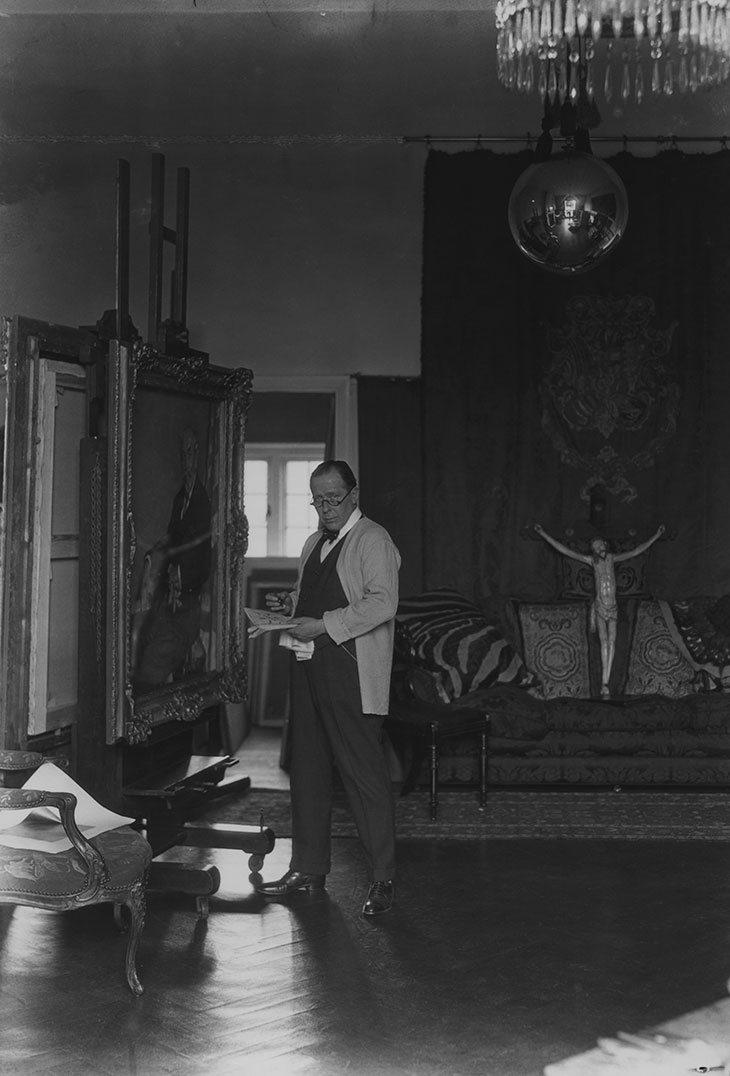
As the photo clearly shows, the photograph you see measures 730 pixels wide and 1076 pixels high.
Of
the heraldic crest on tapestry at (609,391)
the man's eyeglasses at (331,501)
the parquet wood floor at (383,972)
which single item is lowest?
the parquet wood floor at (383,972)

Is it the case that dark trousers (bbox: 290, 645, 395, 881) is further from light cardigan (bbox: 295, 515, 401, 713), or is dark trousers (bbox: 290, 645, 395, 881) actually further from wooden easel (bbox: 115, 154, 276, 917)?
wooden easel (bbox: 115, 154, 276, 917)

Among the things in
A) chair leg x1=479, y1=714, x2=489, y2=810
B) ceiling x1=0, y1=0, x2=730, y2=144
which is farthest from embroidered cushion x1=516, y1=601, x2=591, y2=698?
ceiling x1=0, y1=0, x2=730, y2=144

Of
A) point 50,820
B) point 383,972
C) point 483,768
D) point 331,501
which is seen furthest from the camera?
point 483,768

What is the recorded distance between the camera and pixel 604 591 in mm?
7641

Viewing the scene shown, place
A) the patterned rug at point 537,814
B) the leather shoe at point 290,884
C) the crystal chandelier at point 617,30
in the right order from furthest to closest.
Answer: the patterned rug at point 537,814 < the leather shoe at point 290,884 < the crystal chandelier at point 617,30

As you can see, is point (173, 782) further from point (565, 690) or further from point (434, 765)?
point (565, 690)

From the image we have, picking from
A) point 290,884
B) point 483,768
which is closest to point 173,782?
point 290,884

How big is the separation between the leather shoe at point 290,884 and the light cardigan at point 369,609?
0.76m

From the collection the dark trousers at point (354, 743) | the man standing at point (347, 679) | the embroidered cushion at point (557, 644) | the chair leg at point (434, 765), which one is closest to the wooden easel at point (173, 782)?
the man standing at point (347, 679)

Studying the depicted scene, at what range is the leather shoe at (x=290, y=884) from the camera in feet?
16.1

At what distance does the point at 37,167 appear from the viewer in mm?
8422

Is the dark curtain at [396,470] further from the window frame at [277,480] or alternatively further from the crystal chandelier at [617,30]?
the crystal chandelier at [617,30]

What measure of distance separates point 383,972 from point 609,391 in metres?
4.90

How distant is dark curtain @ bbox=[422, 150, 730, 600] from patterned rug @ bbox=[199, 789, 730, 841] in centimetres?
175
